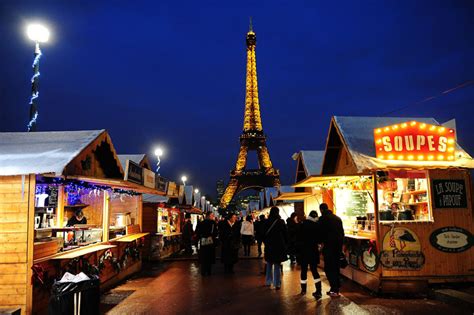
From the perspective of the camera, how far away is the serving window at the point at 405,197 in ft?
30.5

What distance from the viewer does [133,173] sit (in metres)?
10.2

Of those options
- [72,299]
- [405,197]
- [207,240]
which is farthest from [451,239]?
[72,299]

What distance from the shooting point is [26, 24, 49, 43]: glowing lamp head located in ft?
30.1

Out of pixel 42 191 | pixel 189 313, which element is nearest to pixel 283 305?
pixel 189 313

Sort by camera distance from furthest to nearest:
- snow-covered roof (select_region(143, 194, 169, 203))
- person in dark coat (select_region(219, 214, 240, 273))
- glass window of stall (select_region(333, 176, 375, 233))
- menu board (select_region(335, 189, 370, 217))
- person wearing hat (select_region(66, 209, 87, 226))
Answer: snow-covered roof (select_region(143, 194, 169, 203)), person in dark coat (select_region(219, 214, 240, 273)), person wearing hat (select_region(66, 209, 87, 226)), menu board (select_region(335, 189, 370, 217)), glass window of stall (select_region(333, 176, 375, 233))

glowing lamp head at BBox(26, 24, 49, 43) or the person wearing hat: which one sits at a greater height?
glowing lamp head at BBox(26, 24, 49, 43)

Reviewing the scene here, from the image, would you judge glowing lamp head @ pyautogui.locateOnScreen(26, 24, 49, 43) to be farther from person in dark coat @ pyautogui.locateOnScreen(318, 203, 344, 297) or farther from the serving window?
the serving window

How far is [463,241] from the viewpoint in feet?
29.5

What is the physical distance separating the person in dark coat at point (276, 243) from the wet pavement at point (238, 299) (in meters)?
0.41

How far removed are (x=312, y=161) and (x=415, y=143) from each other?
285 inches

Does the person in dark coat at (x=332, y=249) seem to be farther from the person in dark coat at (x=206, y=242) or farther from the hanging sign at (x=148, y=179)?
the hanging sign at (x=148, y=179)

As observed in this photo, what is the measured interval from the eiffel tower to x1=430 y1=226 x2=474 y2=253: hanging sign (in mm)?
56856

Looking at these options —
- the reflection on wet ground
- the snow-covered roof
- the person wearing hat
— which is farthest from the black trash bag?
the snow-covered roof

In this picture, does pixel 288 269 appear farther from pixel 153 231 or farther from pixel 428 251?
pixel 153 231
